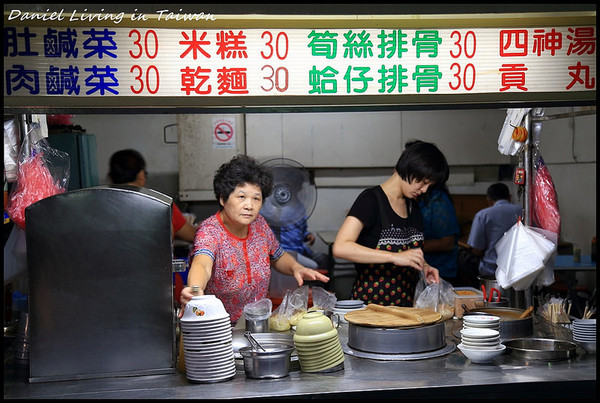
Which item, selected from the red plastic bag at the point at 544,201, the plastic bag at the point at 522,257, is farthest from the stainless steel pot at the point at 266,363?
the red plastic bag at the point at 544,201

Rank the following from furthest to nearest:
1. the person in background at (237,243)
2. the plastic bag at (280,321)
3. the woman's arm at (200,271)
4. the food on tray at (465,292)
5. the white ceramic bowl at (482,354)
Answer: the food on tray at (465,292) < the person in background at (237,243) < the plastic bag at (280,321) < the woman's arm at (200,271) < the white ceramic bowl at (482,354)

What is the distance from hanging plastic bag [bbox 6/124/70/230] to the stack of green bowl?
1281 millimetres

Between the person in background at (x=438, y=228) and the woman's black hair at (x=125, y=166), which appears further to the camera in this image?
the woman's black hair at (x=125, y=166)

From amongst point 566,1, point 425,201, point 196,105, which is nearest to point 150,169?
point 425,201

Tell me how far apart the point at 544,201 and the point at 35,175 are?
2533mm

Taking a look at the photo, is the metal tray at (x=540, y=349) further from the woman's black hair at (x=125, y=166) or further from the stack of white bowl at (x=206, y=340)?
the woman's black hair at (x=125, y=166)

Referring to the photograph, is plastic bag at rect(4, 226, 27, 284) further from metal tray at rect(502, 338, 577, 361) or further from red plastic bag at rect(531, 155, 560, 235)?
red plastic bag at rect(531, 155, 560, 235)

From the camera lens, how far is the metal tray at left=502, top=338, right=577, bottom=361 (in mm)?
2555

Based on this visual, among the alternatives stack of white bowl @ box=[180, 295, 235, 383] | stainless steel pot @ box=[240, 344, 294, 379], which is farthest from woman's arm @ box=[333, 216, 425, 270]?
stack of white bowl @ box=[180, 295, 235, 383]

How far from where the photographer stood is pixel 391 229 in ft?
11.7

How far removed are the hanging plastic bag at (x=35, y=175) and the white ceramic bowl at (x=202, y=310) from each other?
0.90 m

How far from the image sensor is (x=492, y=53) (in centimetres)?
274

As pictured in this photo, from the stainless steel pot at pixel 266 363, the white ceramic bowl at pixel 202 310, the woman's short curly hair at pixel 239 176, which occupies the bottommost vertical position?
the stainless steel pot at pixel 266 363

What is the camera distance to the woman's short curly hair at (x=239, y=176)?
3.17 metres
